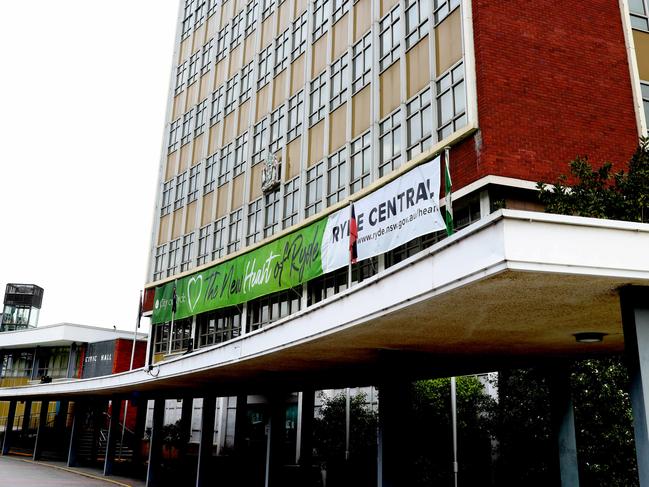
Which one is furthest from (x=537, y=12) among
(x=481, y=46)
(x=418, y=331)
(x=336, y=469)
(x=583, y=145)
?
(x=336, y=469)

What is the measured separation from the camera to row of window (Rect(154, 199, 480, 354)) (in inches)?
778

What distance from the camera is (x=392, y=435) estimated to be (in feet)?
50.7

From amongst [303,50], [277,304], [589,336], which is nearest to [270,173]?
[303,50]

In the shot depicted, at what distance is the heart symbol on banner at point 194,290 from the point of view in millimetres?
32188

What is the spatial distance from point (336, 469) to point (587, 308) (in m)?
21.9

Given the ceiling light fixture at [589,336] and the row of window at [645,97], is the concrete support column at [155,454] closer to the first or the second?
the ceiling light fixture at [589,336]

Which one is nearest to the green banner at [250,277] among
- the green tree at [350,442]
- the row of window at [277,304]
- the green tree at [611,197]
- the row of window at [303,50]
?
the row of window at [277,304]

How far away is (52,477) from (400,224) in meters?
22.4

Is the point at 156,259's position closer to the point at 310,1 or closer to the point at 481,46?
the point at 310,1

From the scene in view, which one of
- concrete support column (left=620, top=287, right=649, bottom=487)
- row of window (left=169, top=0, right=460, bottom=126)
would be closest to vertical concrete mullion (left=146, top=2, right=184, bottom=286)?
row of window (left=169, top=0, right=460, bottom=126)

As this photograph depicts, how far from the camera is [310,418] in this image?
28.2 meters

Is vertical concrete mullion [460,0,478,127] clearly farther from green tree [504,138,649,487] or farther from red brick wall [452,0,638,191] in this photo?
green tree [504,138,649,487]

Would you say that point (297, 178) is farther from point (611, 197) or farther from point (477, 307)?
point (477, 307)

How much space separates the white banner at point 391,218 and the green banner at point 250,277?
1.35 meters
